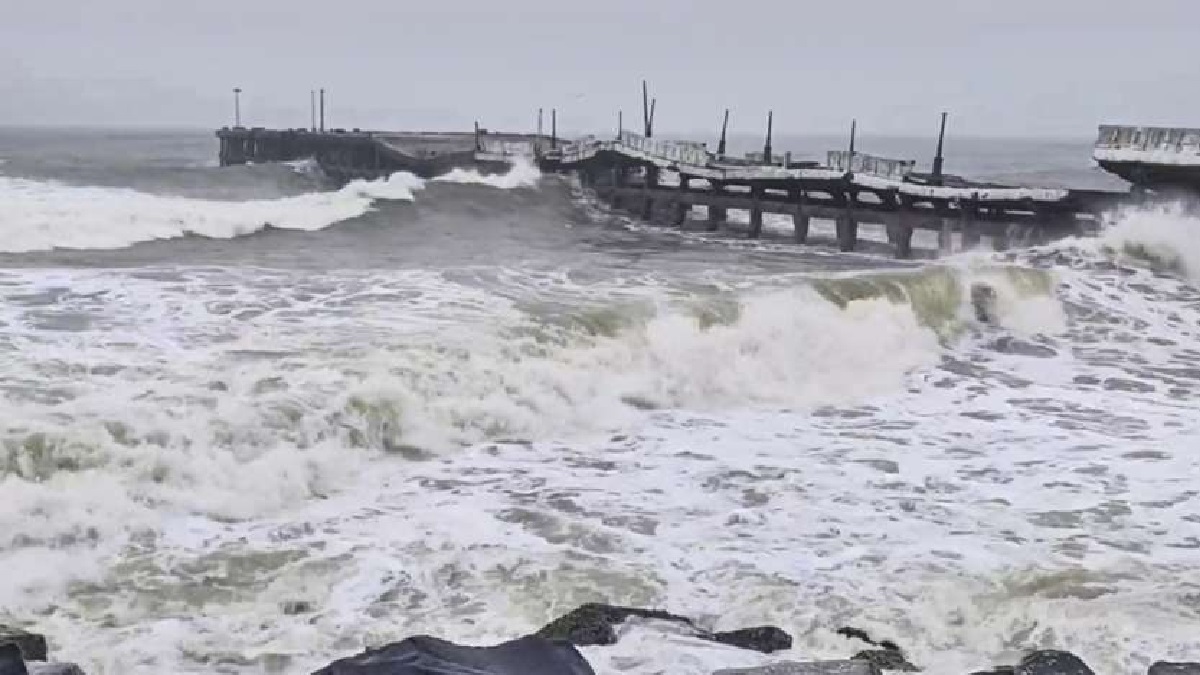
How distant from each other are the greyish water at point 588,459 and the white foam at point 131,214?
3292mm

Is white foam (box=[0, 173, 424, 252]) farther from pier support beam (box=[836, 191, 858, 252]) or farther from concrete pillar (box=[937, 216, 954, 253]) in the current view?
concrete pillar (box=[937, 216, 954, 253])

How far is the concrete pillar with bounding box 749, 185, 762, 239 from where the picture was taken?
34.7 m

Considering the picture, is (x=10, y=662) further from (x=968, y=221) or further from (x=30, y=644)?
(x=968, y=221)

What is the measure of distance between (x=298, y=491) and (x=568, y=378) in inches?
191

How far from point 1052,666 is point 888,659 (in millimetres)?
1351

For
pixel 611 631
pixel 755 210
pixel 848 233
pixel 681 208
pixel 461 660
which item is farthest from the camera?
pixel 681 208

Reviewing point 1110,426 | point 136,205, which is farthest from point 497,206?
point 1110,426

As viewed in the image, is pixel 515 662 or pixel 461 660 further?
pixel 515 662

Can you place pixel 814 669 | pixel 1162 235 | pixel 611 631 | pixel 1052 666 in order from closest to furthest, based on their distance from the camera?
pixel 814 669 < pixel 1052 666 < pixel 611 631 < pixel 1162 235

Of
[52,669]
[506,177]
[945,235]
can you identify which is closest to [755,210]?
[945,235]

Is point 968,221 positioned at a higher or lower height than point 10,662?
higher

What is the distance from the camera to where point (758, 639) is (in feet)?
26.3

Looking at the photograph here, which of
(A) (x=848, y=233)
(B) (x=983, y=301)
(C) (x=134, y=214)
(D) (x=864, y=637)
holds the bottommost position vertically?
(D) (x=864, y=637)

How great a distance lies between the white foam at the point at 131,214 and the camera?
28016mm
